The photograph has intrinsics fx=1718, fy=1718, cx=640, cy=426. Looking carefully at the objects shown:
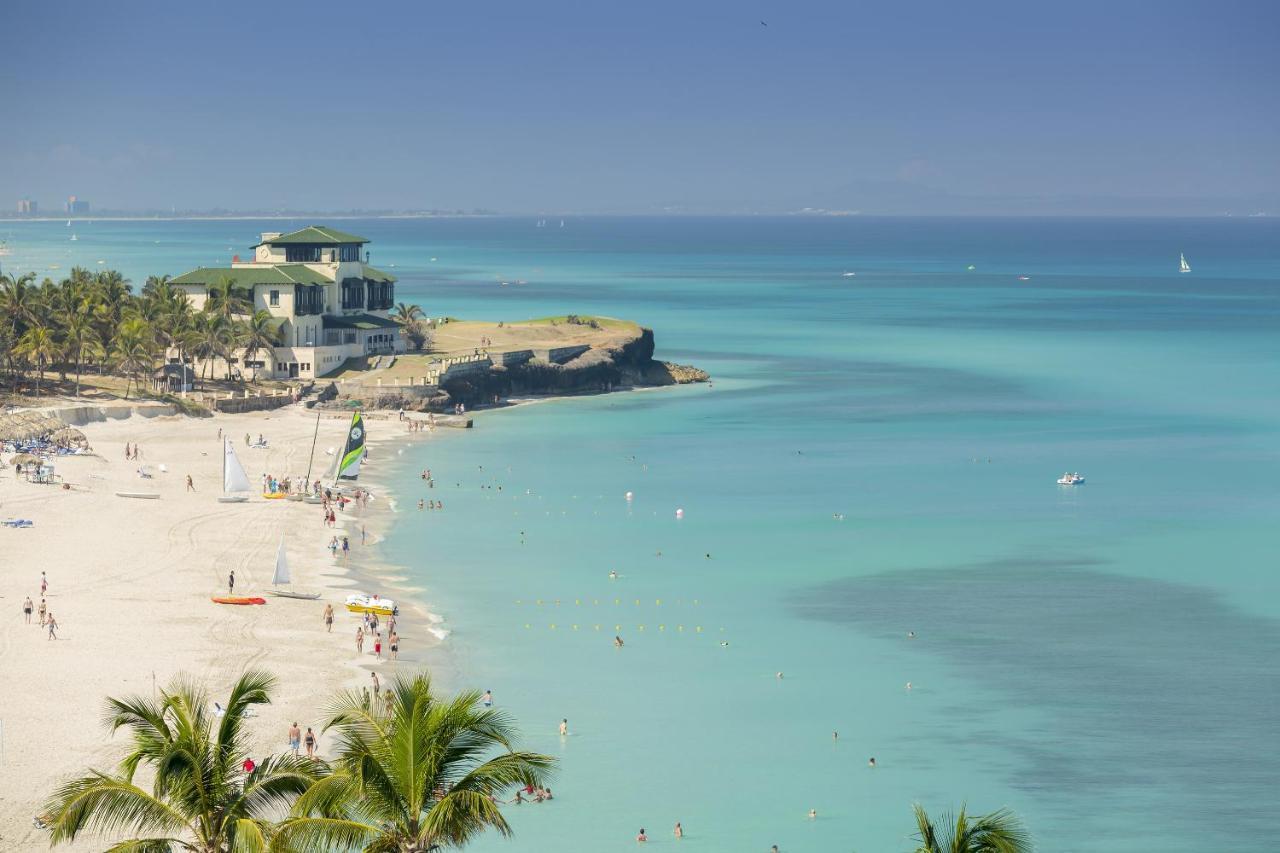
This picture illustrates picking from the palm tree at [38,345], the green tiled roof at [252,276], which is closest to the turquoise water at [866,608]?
the green tiled roof at [252,276]

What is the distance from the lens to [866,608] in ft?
177

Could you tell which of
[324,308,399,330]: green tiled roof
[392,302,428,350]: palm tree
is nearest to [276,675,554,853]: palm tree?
[324,308,399,330]: green tiled roof

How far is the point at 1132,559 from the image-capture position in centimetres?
6181

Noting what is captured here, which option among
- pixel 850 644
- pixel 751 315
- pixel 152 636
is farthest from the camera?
pixel 751 315

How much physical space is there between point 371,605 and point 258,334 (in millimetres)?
48282

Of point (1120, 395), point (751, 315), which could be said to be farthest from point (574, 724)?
point (751, 315)

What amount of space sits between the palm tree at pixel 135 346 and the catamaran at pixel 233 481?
22.6m

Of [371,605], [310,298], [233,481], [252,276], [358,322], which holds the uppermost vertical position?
[252,276]

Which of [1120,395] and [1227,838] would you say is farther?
[1120,395]

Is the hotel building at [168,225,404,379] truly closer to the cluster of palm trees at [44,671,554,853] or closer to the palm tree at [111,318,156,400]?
the palm tree at [111,318,156,400]

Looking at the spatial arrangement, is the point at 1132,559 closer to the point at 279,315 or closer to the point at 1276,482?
the point at 1276,482

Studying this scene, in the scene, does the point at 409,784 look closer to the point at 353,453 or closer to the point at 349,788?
the point at 349,788

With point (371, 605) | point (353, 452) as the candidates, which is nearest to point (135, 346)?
point (353, 452)

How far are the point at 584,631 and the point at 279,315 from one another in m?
52.9
